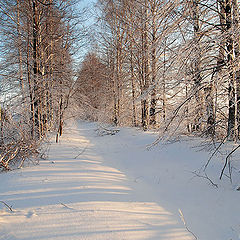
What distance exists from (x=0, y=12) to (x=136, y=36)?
256 inches

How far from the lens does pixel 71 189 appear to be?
3.26 meters

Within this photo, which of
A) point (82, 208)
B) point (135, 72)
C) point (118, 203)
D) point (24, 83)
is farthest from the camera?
point (135, 72)

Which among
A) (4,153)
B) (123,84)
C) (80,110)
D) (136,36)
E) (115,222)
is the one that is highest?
(136,36)

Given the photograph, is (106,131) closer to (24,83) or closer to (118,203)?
(24,83)

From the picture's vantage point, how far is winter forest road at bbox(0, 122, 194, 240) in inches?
86.7

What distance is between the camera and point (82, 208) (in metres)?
2.67

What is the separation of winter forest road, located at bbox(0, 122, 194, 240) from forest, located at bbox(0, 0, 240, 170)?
120cm

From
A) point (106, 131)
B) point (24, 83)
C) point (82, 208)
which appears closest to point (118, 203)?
point (82, 208)

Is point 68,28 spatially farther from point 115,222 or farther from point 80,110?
point 115,222

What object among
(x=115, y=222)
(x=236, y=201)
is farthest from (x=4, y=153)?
(x=236, y=201)

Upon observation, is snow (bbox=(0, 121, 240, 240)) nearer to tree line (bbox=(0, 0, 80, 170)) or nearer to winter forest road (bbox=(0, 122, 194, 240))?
winter forest road (bbox=(0, 122, 194, 240))

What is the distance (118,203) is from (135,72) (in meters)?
9.68

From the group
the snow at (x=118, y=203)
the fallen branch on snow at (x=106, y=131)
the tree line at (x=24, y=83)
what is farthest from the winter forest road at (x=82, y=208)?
the fallen branch on snow at (x=106, y=131)

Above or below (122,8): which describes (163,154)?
below
